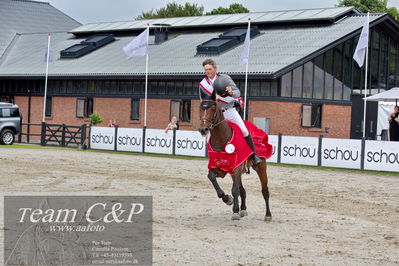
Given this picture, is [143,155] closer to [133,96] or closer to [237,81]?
[237,81]

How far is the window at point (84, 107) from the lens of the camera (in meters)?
47.9

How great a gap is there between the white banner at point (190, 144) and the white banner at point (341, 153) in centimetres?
531

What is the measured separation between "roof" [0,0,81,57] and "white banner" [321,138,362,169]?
35137 mm

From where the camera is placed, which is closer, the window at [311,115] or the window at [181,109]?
the window at [311,115]

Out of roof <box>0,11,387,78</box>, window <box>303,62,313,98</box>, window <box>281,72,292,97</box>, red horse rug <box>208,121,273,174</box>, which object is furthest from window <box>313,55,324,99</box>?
red horse rug <box>208,121,273,174</box>

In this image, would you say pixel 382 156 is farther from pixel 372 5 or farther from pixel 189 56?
pixel 372 5

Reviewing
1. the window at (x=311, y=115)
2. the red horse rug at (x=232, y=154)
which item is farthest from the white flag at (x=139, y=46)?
the red horse rug at (x=232, y=154)

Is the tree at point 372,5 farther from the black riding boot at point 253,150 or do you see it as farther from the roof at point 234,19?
the black riding boot at point 253,150

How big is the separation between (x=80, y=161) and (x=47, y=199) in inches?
495

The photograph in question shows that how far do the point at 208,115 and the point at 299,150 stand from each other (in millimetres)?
16637

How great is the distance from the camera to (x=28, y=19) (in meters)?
66.1

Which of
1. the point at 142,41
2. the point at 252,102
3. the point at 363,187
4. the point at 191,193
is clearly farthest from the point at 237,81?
the point at 191,193

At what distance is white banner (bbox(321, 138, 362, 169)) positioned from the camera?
2736 cm

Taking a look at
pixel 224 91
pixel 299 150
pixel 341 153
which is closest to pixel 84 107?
pixel 299 150
